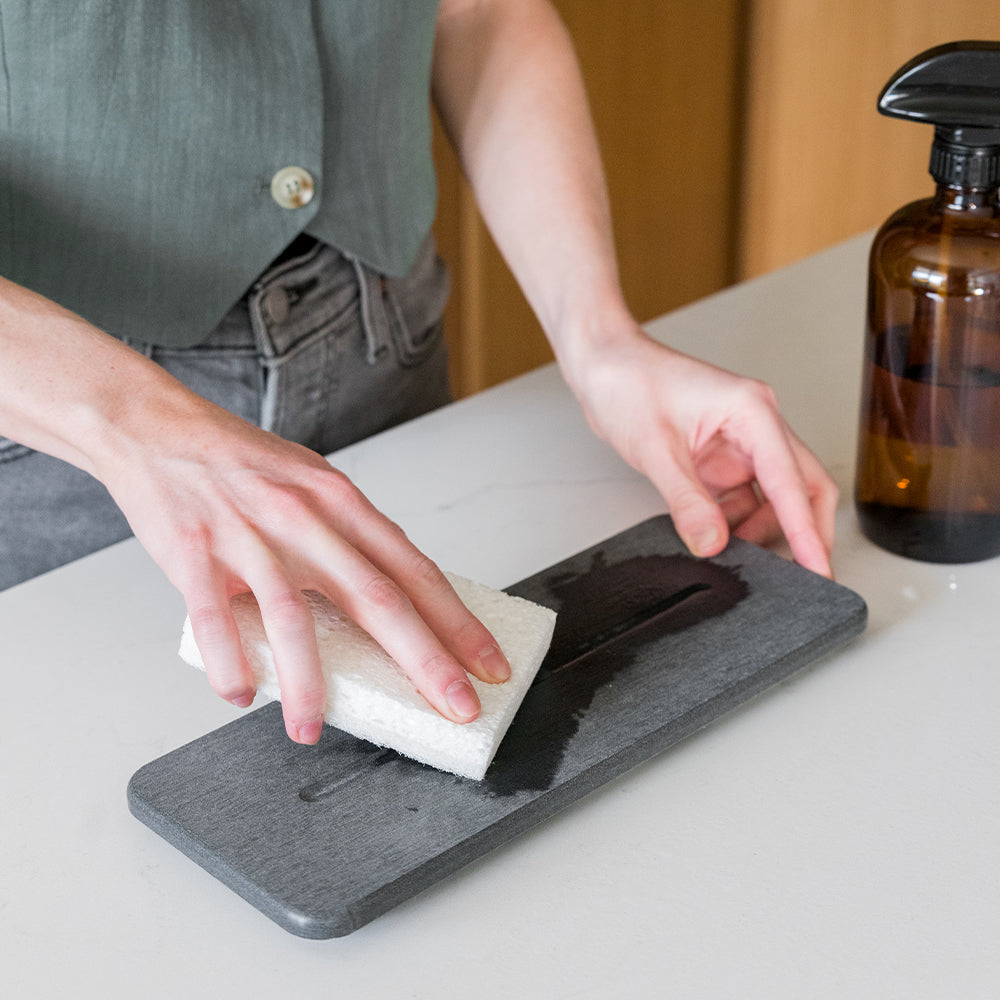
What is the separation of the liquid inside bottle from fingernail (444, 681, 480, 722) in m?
0.37

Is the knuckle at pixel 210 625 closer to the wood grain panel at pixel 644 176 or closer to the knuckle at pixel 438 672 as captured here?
the knuckle at pixel 438 672

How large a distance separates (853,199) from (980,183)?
1804 mm

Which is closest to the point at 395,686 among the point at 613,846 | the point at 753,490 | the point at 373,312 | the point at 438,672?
the point at 438,672

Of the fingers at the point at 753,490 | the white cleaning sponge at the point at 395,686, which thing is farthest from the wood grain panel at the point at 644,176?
the white cleaning sponge at the point at 395,686

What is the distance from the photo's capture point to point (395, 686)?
0.62 meters

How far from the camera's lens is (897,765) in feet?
2.14

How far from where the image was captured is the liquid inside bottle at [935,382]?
739mm

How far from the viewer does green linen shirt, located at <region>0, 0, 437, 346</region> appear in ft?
2.71

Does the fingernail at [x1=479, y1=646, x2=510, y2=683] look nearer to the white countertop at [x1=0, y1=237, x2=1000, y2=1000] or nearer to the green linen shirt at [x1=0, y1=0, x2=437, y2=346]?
the white countertop at [x1=0, y1=237, x2=1000, y2=1000]

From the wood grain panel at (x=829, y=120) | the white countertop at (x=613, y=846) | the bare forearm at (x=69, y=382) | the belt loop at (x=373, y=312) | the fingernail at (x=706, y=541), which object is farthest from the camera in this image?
the wood grain panel at (x=829, y=120)

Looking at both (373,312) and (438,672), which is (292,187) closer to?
(373,312)

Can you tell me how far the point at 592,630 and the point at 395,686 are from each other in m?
0.15

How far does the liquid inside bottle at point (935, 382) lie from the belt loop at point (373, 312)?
1.38 feet

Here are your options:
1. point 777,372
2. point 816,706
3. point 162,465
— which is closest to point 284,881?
point 162,465
